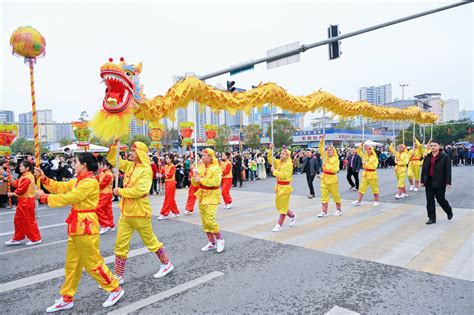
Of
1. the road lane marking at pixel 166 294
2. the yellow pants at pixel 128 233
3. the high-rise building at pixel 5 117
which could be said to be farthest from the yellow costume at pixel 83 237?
the high-rise building at pixel 5 117

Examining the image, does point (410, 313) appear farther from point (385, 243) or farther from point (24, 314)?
point (24, 314)

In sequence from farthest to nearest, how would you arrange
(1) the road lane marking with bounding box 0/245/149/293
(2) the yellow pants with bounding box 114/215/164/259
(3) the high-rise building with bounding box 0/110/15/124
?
(3) the high-rise building with bounding box 0/110/15/124, (1) the road lane marking with bounding box 0/245/149/293, (2) the yellow pants with bounding box 114/215/164/259

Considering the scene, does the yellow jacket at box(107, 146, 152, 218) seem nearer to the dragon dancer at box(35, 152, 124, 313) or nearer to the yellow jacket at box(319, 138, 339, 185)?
the dragon dancer at box(35, 152, 124, 313)

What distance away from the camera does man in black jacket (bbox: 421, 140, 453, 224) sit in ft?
21.8

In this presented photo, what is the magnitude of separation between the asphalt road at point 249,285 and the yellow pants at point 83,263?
282 millimetres

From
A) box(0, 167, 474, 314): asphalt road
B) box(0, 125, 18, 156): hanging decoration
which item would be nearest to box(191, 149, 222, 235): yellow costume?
box(0, 167, 474, 314): asphalt road

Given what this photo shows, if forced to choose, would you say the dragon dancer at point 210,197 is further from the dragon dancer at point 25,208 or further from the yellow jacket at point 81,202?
the dragon dancer at point 25,208

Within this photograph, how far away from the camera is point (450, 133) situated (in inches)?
1793

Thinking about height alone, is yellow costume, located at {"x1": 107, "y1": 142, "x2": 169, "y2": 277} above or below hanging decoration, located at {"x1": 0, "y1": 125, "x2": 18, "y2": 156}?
below

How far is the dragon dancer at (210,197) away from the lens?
5.18 m

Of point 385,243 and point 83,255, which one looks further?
point 385,243

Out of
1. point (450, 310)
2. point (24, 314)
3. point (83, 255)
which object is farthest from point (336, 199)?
→ point (24, 314)

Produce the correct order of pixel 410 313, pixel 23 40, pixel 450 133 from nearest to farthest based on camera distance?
1. pixel 410 313
2. pixel 23 40
3. pixel 450 133

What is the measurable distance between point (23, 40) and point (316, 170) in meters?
9.26
